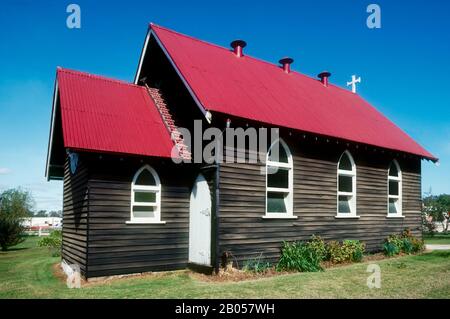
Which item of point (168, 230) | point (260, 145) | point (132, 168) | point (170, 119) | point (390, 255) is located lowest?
point (390, 255)

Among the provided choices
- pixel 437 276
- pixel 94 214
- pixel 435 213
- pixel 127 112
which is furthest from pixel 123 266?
pixel 435 213

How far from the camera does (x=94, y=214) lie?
11422mm

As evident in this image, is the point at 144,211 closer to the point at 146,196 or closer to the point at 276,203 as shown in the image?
the point at 146,196

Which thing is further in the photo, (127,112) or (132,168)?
(127,112)

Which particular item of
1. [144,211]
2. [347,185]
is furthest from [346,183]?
[144,211]

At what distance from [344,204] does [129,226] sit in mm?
8701

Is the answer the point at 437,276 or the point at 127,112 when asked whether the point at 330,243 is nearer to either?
the point at 437,276

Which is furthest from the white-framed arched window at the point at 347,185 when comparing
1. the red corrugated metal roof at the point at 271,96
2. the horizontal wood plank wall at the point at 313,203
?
the red corrugated metal roof at the point at 271,96

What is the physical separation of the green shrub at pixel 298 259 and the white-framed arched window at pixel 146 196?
13.7ft

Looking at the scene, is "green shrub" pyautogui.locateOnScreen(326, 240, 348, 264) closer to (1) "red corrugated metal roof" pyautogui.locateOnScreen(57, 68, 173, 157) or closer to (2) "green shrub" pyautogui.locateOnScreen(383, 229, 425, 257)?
(2) "green shrub" pyautogui.locateOnScreen(383, 229, 425, 257)

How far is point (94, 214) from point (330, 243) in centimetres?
826

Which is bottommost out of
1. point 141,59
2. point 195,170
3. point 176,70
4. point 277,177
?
point 277,177

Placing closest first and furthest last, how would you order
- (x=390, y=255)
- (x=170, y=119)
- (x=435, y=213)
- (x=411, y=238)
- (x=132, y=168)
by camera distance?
1. (x=132, y=168)
2. (x=170, y=119)
3. (x=390, y=255)
4. (x=411, y=238)
5. (x=435, y=213)

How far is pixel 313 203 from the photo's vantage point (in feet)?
48.0
